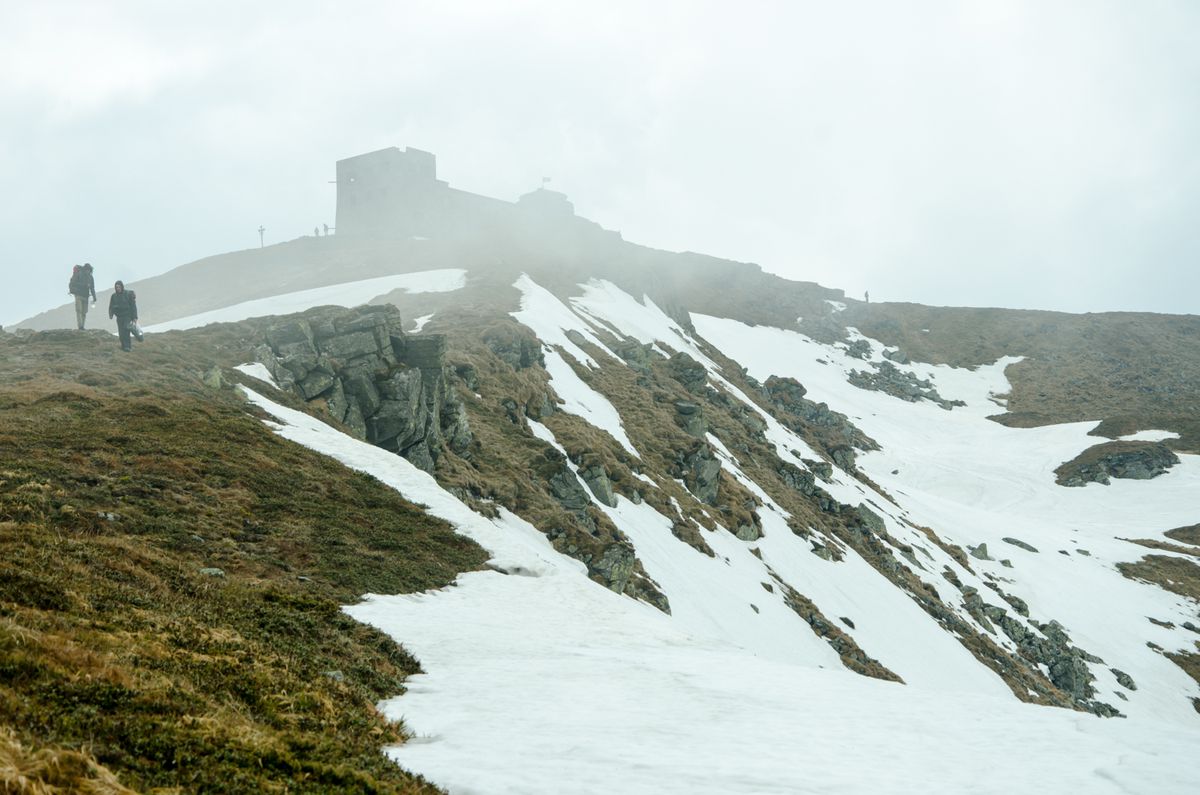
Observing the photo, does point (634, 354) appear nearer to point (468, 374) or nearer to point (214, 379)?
point (468, 374)

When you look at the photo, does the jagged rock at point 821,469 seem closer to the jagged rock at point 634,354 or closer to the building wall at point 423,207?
the jagged rock at point 634,354

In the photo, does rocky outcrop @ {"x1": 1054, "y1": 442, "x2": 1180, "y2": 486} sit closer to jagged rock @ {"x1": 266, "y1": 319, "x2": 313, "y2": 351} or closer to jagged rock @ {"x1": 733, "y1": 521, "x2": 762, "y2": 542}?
jagged rock @ {"x1": 733, "y1": 521, "x2": 762, "y2": 542}

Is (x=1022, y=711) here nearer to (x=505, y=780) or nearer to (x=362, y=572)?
(x=505, y=780)

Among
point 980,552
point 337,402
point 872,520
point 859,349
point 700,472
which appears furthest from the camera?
point 859,349

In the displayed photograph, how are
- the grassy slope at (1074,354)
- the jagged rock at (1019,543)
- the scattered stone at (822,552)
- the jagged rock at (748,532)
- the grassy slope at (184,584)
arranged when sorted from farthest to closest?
the grassy slope at (1074,354)
the jagged rock at (1019,543)
the scattered stone at (822,552)
the jagged rock at (748,532)
the grassy slope at (184,584)

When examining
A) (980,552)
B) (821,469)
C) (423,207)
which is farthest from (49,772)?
(423,207)

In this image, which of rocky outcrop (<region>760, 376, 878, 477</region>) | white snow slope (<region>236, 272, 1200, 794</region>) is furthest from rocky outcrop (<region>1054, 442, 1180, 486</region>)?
white snow slope (<region>236, 272, 1200, 794</region>)

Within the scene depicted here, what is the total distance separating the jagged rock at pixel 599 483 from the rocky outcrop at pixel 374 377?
17.8 ft

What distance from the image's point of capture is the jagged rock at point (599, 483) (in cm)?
3188

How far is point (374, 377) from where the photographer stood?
95.9 ft

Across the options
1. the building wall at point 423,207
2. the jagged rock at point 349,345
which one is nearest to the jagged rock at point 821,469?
the jagged rock at point 349,345

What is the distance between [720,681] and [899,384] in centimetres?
11179

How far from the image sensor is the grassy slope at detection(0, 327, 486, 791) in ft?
19.2

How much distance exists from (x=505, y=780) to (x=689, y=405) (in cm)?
4356
